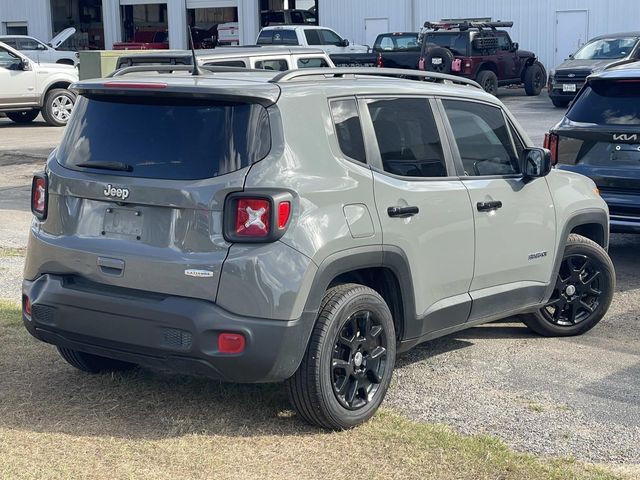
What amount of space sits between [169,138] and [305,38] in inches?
1050

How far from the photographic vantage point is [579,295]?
273 inches

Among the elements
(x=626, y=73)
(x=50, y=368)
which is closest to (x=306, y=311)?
(x=50, y=368)

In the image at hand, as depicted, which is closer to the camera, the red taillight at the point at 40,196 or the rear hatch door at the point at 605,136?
the red taillight at the point at 40,196

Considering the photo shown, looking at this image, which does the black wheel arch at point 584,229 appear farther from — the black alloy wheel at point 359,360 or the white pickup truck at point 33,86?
the white pickup truck at point 33,86

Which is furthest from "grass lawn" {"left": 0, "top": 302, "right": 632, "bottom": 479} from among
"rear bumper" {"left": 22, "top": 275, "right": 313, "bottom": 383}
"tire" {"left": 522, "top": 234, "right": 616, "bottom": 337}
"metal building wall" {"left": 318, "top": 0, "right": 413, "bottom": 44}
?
"metal building wall" {"left": 318, "top": 0, "right": 413, "bottom": 44}

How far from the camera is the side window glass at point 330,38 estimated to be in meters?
31.9

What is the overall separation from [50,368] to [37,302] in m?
0.96

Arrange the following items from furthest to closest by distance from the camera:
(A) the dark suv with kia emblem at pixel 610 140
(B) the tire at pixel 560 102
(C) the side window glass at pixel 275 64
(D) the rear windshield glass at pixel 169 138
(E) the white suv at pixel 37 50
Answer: (E) the white suv at pixel 37 50 → (B) the tire at pixel 560 102 → (C) the side window glass at pixel 275 64 → (A) the dark suv with kia emblem at pixel 610 140 → (D) the rear windshield glass at pixel 169 138

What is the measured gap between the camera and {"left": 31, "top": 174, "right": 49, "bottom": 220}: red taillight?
5.22 metres

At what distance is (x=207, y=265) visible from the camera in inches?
182

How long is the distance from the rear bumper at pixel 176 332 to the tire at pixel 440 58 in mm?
22890

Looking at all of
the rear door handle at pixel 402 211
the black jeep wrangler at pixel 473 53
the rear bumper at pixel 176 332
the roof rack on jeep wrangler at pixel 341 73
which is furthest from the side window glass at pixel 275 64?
the black jeep wrangler at pixel 473 53

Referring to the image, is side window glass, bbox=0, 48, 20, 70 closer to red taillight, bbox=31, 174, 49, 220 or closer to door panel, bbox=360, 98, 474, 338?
red taillight, bbox=31, 174, 49, 220

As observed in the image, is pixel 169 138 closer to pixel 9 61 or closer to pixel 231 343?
pixel 231 343
